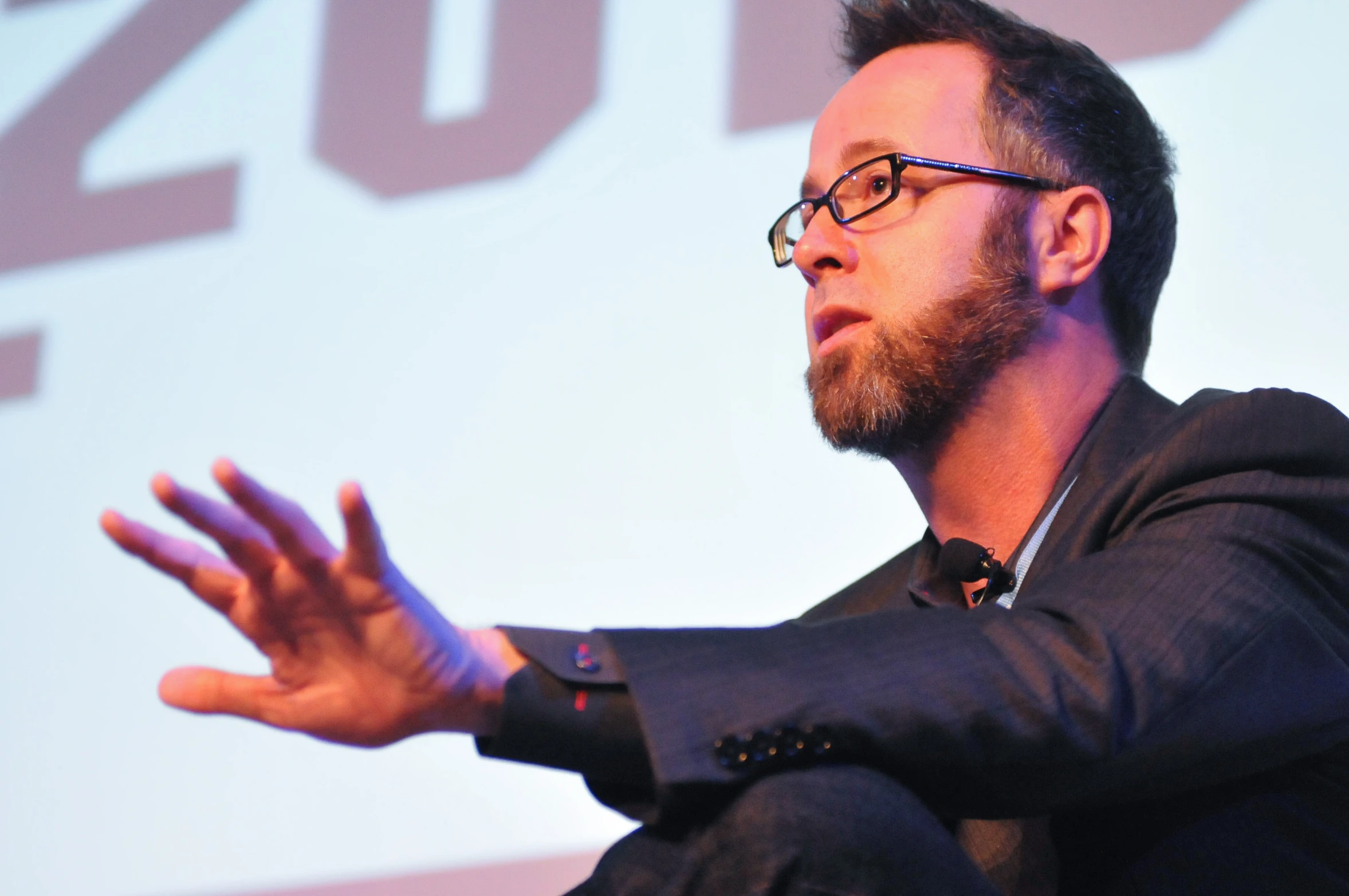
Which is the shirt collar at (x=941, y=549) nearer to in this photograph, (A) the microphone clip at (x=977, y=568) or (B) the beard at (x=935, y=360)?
(A) the microphone clip at (x=977, y=568)

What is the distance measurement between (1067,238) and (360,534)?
116 cm

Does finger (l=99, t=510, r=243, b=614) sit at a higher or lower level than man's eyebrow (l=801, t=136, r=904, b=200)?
lower

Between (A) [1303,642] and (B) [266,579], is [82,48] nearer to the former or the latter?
(B) [266,579]

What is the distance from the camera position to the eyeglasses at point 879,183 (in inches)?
65.5

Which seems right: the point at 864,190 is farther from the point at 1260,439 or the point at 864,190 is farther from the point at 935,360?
the point at 1260,439

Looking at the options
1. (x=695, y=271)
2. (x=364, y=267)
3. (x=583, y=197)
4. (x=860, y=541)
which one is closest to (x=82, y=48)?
(x=364, y=267)

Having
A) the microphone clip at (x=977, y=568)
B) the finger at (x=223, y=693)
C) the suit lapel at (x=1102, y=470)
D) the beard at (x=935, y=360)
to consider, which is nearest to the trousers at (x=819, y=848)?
the finger at (x=223, y=693)

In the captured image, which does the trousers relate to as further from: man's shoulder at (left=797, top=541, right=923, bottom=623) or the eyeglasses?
the eyeglasses

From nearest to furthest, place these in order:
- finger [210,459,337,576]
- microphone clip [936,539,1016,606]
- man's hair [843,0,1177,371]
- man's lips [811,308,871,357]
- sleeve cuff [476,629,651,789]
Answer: finger [210,459,337,576]
sleeve cuff [476,629,651,789]
microphone clip [936,539,1016,606]
man's lips [811,308,871,357]
man's hair [843,0,1177,371]

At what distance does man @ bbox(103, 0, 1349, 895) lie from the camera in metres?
0.90

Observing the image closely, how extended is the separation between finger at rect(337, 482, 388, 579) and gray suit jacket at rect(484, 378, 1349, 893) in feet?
0.47

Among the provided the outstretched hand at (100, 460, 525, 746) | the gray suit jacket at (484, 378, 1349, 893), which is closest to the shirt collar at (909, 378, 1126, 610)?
the gray suit jacket at (484, 378, 1349, 893)

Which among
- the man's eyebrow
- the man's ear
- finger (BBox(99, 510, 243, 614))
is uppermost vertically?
the man's eyebrow

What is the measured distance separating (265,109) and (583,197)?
75 centimetres
